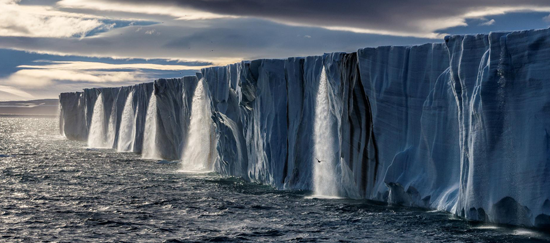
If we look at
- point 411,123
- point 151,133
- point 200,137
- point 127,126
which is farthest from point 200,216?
point 127,126

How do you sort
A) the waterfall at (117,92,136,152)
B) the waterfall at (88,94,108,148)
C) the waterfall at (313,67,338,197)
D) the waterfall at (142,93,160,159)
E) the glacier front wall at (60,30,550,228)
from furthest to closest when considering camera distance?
the waterfall at (88,94,108,148) < the waterfall at (117,92,136,152) < the waterfall at (142,93,160,159) < the waterfall at (313,67,338,197) < the glacier front wall at (60,30,550,228)

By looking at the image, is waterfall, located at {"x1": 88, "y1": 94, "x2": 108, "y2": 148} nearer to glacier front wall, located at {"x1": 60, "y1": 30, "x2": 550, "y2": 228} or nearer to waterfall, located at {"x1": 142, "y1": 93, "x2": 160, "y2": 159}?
waterfall, located at {"x1": 142, "y1": 93, "x2": 160, "y2": 159}

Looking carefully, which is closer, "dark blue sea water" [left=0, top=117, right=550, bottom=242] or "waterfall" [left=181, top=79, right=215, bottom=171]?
"dark blue sea water" [left=0, top=117, right=550, bottom=242]

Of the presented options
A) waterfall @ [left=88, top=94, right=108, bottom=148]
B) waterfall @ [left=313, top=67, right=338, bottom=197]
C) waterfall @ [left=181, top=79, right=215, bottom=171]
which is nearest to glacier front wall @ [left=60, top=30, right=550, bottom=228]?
waterfall @ [left=313, top=67, right=338, bottom=197]

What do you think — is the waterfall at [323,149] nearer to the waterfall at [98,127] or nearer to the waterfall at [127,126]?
the waterfall at [127,126]

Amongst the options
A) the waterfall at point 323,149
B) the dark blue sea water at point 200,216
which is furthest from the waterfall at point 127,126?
the waterfall at point 323,149

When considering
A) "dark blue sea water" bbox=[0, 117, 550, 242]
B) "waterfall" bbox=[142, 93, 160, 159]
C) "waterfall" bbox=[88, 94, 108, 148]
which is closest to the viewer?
"dark blue sea water" bbox=[0, 117, 550, 242]

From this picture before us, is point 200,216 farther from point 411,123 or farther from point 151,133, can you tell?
point 151,133
